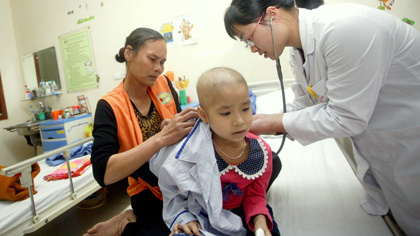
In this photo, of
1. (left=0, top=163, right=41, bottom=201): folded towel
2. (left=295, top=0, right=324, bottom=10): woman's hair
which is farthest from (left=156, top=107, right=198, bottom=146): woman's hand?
(left=0, top=163, right=41, bottom=201): folded towel

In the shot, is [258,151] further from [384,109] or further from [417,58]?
[417,58]

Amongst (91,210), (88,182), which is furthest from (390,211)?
(91,210)

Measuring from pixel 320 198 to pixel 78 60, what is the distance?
3.81m

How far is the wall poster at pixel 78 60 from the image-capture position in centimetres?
342

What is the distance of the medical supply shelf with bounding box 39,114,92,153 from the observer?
10.4ft

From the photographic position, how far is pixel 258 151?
0.95 m

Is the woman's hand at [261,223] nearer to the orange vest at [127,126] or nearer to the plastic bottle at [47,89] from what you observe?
the orange vest at [127,126]

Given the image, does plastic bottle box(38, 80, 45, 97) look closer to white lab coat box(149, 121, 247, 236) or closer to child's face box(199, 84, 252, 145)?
white lab coat box(149, 121, 247, 236)

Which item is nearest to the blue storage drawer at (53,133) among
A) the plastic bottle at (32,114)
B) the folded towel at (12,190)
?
the plastic bottle at (32,114)

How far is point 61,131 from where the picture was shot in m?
3.16

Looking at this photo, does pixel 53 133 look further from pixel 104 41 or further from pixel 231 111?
pixel 231 111

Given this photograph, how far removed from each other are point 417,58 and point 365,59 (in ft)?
0.73

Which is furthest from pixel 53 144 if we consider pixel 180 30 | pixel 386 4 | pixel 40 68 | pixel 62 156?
pixel 386 4

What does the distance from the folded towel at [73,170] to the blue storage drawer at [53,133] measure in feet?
4.56
